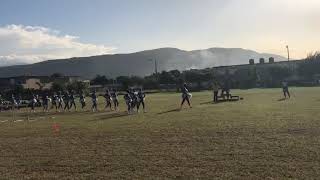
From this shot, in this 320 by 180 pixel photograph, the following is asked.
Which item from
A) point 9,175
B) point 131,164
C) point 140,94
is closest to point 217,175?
point 131,164

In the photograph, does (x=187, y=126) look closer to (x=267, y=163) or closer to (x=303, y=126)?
(x=303, y=126)

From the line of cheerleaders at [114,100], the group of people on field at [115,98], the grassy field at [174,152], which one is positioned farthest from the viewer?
the group of people on field at [115,98]

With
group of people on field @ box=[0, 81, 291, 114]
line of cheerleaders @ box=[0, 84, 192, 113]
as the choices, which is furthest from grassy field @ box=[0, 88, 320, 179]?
group of people on field @ box=[0, 81, 291, 114]

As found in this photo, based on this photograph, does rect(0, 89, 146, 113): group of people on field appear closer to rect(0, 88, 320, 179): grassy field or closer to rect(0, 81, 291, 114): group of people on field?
rect(0, 81, 291, 114): group of people on field

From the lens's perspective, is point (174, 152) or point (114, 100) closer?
point (174, 152)

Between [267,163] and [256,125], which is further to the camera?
[256,125]

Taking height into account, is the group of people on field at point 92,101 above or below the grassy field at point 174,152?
above

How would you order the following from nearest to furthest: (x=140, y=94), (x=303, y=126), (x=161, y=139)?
(x=161, y=139), (x=303, y=126), (x=140, y=94)

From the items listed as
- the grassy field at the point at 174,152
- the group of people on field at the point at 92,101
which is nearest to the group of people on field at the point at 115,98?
the group of people on field at the point at 92,101

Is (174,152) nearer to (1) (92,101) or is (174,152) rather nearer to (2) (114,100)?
(2) (114,100)

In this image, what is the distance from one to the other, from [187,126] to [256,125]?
3217 millimetres

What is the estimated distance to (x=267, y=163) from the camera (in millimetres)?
14312

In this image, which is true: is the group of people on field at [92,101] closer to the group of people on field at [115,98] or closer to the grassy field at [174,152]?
the group of people on field at [115,98]

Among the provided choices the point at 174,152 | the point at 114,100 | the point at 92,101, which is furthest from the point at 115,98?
the point at 174,152
